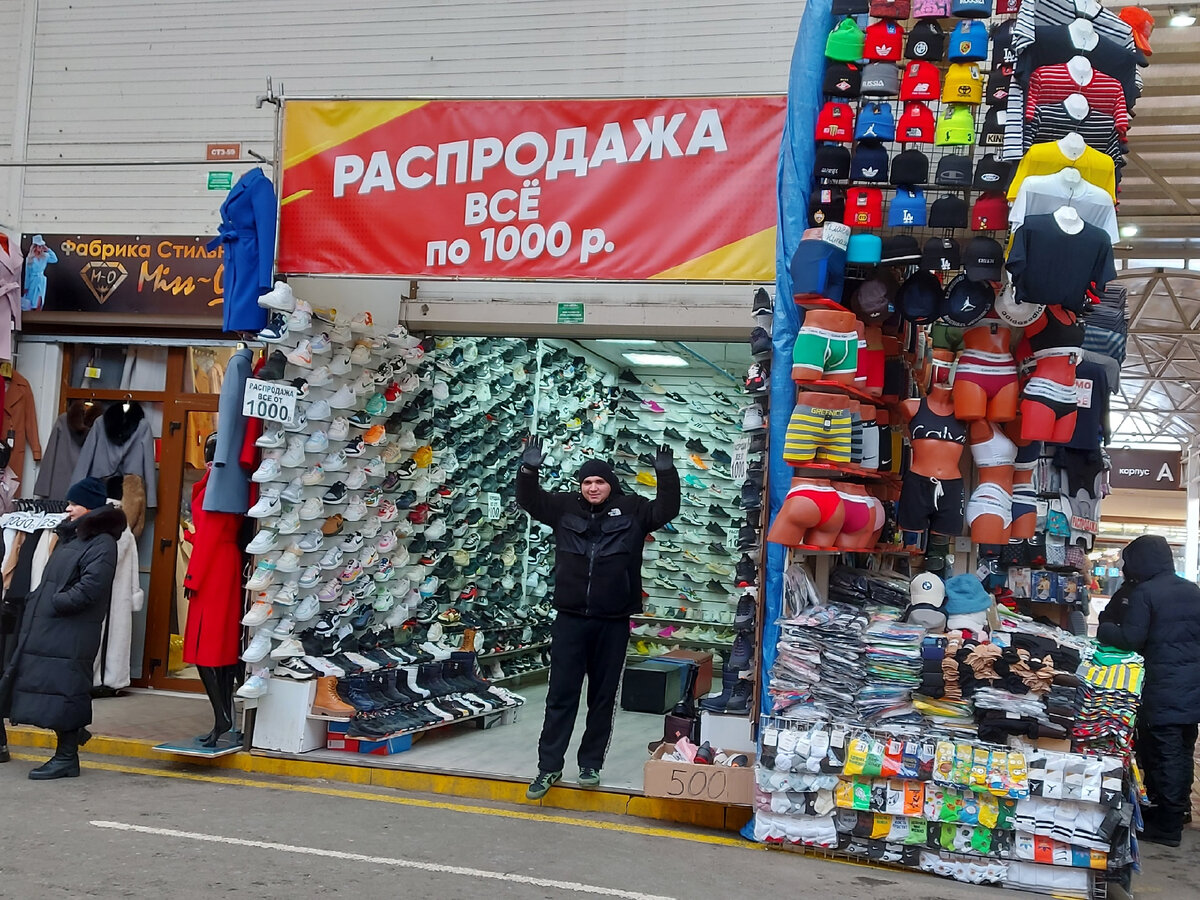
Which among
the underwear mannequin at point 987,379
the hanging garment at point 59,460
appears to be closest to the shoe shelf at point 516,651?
the hanging garment at point 59,460

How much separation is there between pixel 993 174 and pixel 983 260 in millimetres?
450

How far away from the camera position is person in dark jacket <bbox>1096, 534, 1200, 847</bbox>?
6566 millimetres

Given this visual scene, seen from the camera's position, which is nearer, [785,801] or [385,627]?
[785,801]

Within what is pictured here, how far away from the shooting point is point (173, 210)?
912 cm

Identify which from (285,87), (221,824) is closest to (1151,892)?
(221,824)

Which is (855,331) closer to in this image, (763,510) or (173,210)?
(763,510)

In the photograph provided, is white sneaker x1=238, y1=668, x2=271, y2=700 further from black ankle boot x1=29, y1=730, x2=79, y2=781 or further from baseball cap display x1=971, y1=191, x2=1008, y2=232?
baseball cap display x1=971, y1=191, x2=1008, y2=232

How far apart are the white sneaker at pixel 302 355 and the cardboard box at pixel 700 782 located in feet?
10.4

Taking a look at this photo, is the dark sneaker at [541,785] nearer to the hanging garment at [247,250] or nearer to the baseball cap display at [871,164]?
the hanging garment at [247,250]

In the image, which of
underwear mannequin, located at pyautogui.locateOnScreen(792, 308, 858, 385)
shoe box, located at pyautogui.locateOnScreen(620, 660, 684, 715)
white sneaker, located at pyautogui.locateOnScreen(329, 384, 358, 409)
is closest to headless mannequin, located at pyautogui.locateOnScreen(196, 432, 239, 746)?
white sneaker, located at pyautogui.locateOnScreen(329, 384, 358, 409)

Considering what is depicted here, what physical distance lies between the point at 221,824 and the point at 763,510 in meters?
3.19

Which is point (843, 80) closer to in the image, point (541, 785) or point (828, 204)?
point (828, 204)

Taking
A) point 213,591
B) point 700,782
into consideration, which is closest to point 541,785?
point 700,782

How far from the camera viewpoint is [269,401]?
6.80 m
